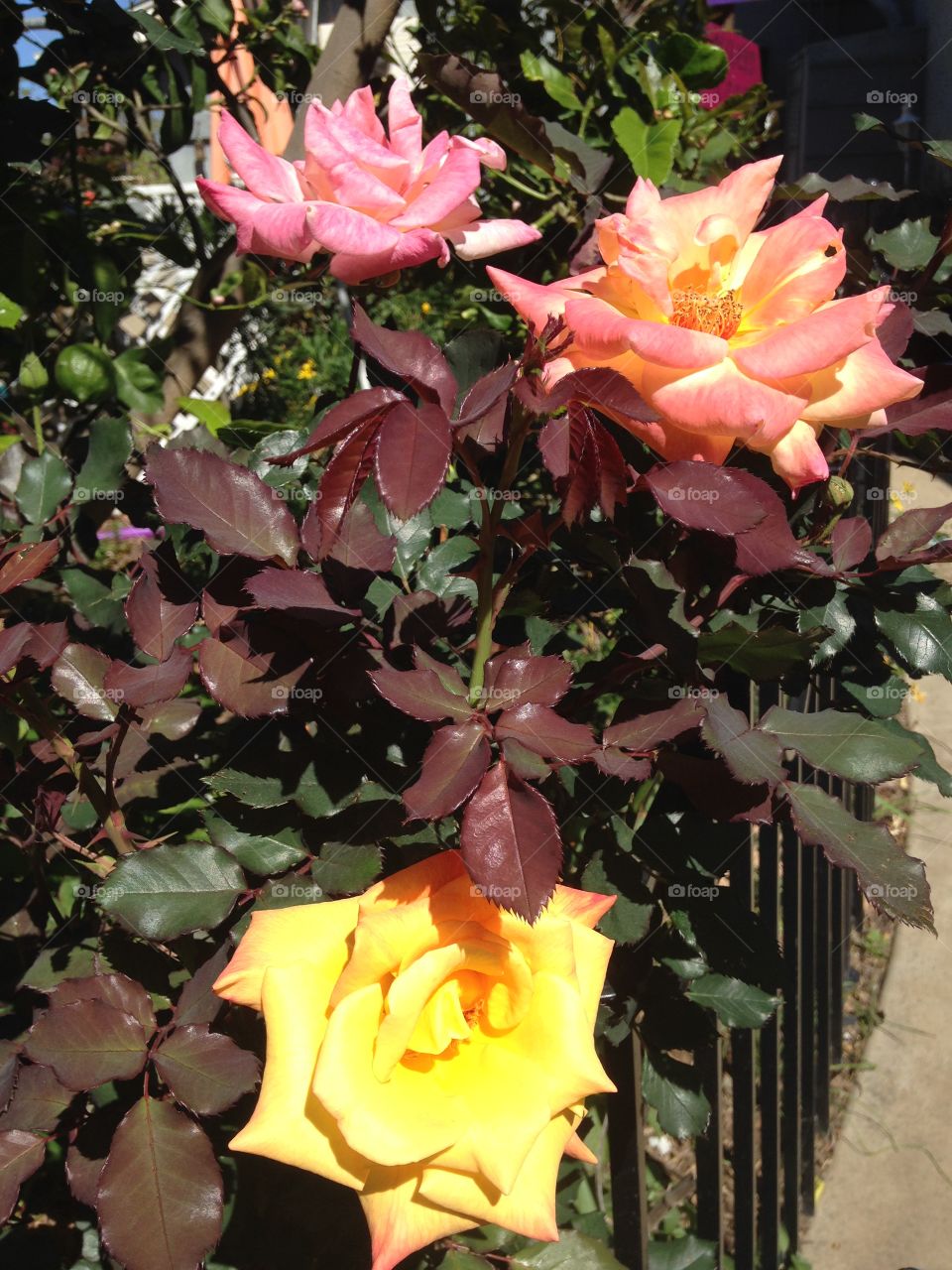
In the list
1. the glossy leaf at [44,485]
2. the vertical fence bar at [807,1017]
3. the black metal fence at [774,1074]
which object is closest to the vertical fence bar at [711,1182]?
the black metal fence at [774,1074]

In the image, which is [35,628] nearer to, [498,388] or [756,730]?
[498,388]

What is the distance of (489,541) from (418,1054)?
0.35m

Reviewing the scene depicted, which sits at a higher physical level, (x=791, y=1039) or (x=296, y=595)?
(x=296, y=595)

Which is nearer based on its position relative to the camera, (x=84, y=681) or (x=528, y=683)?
(x=528, y=683)

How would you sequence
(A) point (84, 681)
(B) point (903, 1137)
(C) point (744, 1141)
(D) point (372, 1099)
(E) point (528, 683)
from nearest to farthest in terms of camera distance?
(D) point (372, 1099) < (E) point (528, 683) < (A) point (84, 681) < (C) point (744, 1141) < (B) point (903, 1137)

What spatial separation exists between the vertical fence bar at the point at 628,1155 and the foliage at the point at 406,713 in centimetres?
13

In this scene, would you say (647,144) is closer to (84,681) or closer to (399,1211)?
(84,681)

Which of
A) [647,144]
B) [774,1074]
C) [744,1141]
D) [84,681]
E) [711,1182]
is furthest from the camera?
[774,1074]

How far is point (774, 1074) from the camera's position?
1.84 m

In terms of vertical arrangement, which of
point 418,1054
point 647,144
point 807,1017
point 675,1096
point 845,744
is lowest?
point 807,1017

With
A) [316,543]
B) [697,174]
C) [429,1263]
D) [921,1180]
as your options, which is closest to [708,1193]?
[429,1263]

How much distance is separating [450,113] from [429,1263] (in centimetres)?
176

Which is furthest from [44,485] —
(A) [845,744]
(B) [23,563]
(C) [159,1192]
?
(A) [845,744]

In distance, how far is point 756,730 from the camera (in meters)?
0.76
